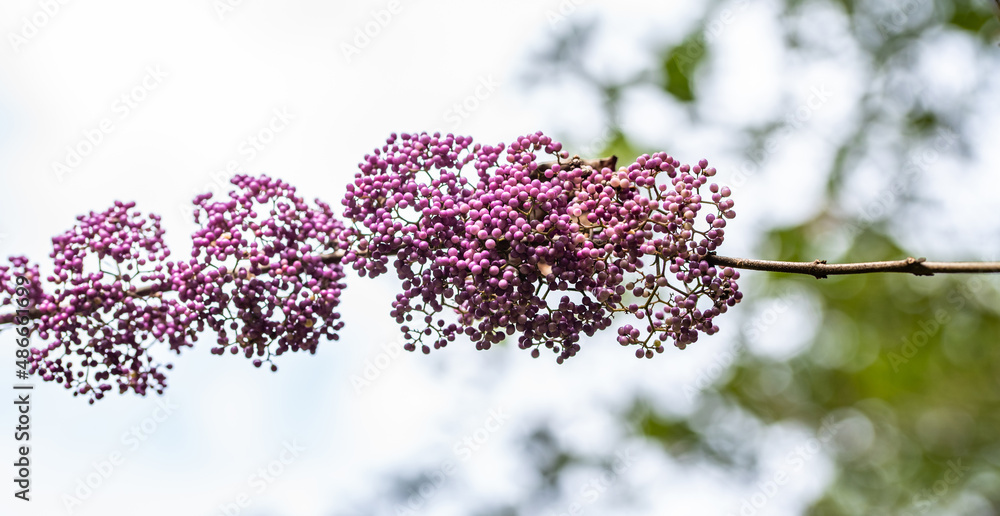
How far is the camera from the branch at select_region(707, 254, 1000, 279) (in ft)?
6.16

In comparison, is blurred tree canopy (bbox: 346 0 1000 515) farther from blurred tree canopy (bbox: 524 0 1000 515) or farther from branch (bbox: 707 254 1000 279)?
branch (bbox: 707 254 1000 279)

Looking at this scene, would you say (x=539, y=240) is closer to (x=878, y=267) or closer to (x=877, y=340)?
(x=878, y=267)

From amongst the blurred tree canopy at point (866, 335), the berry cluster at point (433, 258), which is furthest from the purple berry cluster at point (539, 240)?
the blurred tree canopy at point (866, 335)

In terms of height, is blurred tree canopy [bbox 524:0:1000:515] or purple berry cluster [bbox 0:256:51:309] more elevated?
blurred tree canopy [bbox 524:0:1000:515]

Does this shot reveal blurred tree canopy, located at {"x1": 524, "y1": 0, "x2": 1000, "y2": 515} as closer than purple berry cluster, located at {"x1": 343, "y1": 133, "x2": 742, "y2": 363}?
No

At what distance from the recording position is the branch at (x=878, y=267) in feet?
6.16

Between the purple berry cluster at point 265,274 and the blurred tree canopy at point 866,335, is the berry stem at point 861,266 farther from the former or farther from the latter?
the blurred tree canopy at point 866,335

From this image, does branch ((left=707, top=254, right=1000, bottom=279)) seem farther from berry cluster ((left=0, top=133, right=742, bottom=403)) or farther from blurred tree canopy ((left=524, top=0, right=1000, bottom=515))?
blurred tree canopy ((left=524, top=0, right=1000, bottom=515))

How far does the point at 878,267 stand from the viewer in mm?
1993

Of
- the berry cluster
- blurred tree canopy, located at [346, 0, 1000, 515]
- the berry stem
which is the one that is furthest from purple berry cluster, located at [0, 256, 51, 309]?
blurred tree canopy, located at [346, 0, 1000, 515]

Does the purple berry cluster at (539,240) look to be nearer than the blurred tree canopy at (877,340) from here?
Yes

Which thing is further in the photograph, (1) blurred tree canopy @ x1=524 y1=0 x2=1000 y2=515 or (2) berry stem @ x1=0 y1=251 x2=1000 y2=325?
(1) blurred tree canopy @ x1=524 y1=0 x2=1000 y2=515

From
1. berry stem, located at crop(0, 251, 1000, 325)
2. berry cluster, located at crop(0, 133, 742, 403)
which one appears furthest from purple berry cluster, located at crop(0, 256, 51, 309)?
berry stem, located at crop(0, 251, 1000, 325)

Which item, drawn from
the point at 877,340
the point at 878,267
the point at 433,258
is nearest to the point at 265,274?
the point at 433,258
